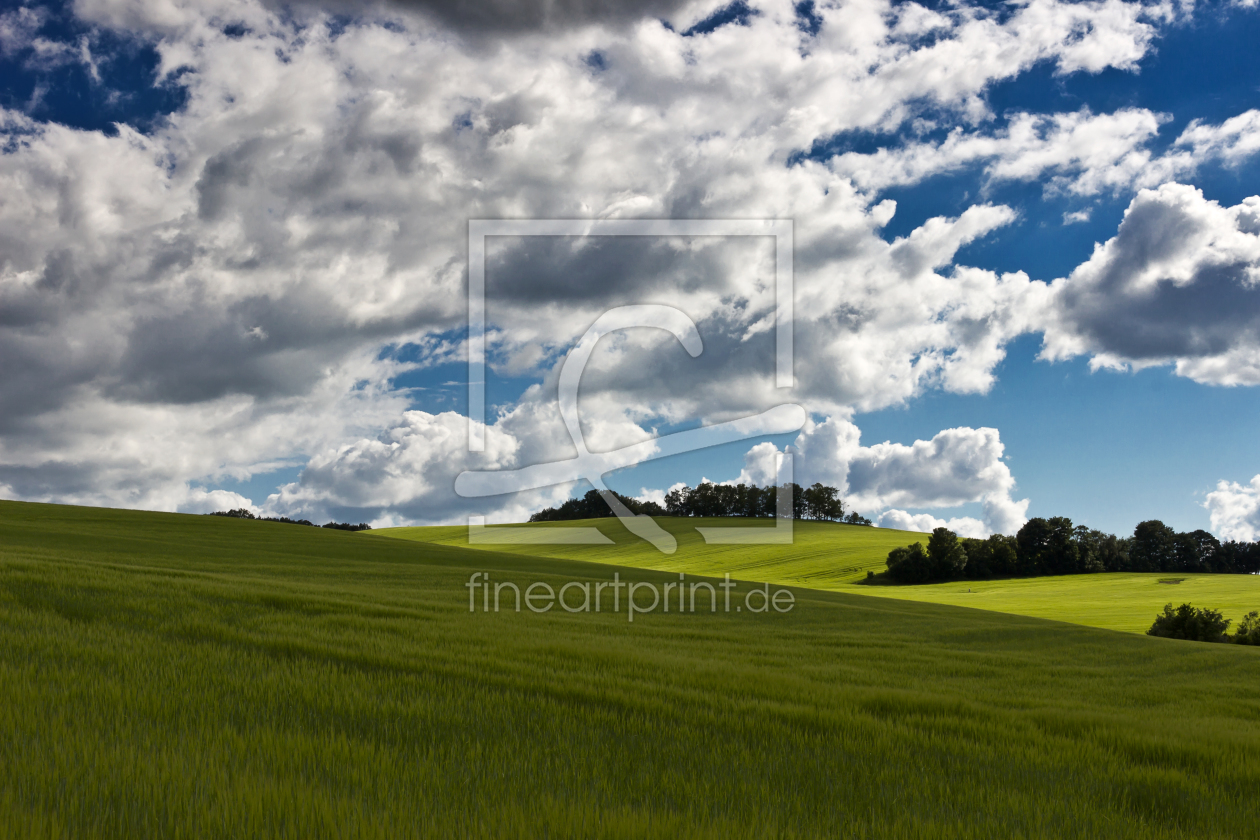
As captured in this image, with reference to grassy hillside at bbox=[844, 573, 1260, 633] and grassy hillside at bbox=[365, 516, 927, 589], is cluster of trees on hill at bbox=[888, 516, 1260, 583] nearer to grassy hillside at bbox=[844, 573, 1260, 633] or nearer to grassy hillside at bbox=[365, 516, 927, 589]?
grassy hillside at bbox=[844, 573, 1260, 633]

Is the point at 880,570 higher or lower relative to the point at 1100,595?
higher

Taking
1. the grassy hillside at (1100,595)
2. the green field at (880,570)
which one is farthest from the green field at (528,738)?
the green field at (880,570)

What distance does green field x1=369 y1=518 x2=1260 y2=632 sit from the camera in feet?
177

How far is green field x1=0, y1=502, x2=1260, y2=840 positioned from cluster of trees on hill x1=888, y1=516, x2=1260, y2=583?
7802 centimetres

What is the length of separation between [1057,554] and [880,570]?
28072 millimetres

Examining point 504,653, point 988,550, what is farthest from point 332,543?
point 988,550

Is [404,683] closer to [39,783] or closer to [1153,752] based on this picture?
[39,783]

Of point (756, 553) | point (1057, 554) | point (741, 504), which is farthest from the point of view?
point (741, 504)

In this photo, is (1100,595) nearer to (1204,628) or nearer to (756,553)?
(756,553)

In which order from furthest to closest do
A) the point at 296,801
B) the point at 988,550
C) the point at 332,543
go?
1. the point at 988,550
2. the point at 332,543
3. the point at 296,801

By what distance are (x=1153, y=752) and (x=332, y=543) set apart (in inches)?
2037

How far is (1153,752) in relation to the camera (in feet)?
19.2

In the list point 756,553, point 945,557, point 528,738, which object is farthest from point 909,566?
point 528,738

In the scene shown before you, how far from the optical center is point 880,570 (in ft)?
266
